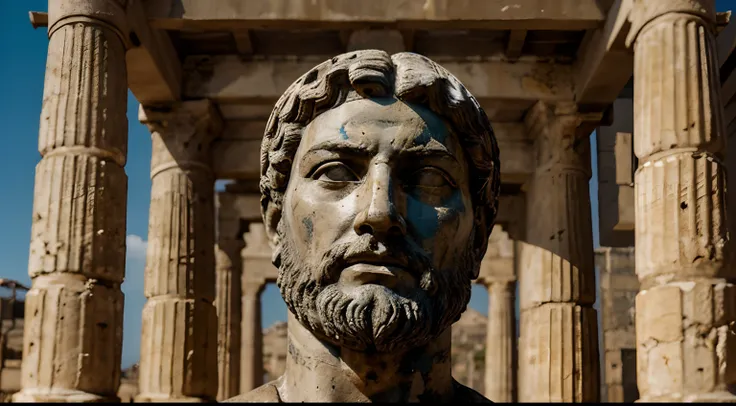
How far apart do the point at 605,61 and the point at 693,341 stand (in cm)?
348

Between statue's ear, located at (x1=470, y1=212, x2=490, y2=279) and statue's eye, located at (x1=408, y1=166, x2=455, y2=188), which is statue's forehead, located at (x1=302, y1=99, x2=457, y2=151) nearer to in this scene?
statue's eye, located at (x1=408, y1=166, x2=455, y2=188)

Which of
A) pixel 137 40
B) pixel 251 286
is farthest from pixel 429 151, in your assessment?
pixel 251 286

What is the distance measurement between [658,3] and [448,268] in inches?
280

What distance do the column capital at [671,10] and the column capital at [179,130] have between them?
17.0ft

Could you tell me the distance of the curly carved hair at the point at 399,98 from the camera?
7.66ft

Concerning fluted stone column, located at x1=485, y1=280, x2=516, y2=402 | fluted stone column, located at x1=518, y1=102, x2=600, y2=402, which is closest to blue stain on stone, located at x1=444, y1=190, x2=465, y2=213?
fluted stone column, located at x1=518, y1=102, x2=600, y2=402

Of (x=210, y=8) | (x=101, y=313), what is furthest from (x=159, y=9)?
(x=101, y=313)

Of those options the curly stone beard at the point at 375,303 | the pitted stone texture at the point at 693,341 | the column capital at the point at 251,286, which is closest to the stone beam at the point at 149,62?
the pitted stone texture at the point at 693,341

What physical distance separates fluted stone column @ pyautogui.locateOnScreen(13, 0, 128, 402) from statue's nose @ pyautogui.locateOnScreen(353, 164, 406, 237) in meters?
6.53

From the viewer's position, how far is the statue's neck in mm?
2213

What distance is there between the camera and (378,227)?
2.15m

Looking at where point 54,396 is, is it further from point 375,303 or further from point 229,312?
point 229,312

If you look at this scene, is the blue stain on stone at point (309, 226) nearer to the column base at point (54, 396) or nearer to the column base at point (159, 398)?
the column base at point (54, 396)

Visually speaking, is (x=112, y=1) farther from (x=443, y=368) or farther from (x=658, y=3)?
(x=443, y=368)
